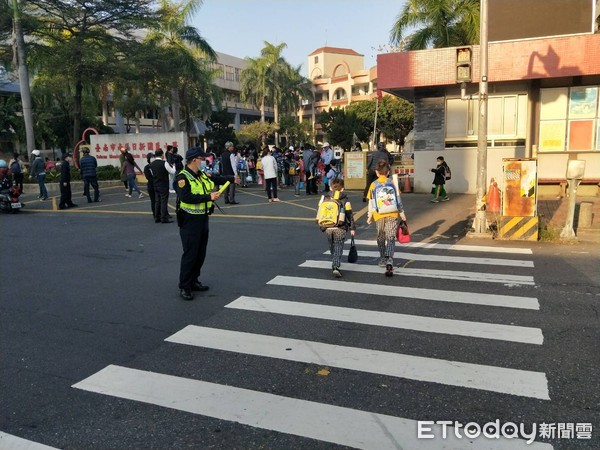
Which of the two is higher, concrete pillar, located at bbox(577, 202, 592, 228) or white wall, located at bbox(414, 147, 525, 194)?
white wall, located at bbox(414, 147, 525, 194)

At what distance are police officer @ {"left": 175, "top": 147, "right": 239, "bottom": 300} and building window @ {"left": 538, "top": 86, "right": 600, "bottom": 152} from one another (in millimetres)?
13517

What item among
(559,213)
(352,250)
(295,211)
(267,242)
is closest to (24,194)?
(295,211)

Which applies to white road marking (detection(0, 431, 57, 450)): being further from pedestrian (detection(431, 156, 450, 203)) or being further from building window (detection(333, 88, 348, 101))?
building window (detection(333, 88, 348, 101))

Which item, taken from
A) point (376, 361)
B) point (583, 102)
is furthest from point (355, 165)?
point (376, 361)

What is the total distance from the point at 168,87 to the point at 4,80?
65.7 feet

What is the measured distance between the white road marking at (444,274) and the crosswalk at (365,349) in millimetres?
15

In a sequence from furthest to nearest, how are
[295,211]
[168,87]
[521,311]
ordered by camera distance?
[168,87] < [295,211] < [521,311]

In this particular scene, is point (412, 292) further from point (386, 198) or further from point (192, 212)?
point (192, 212)

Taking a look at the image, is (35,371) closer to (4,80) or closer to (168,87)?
(168,87)

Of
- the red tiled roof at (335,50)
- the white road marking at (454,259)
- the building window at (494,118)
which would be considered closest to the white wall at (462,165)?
the building window at (494,118)

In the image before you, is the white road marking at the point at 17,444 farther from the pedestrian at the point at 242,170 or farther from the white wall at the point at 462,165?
the pedestrian at the point at 242,170

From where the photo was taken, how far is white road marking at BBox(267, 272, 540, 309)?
20.6ft

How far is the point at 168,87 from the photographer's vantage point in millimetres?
29688

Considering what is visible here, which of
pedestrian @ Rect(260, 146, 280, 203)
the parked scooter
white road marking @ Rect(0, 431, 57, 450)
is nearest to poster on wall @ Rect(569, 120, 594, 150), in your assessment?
pedestrian @ Rect(260, 146, 280, 203)
